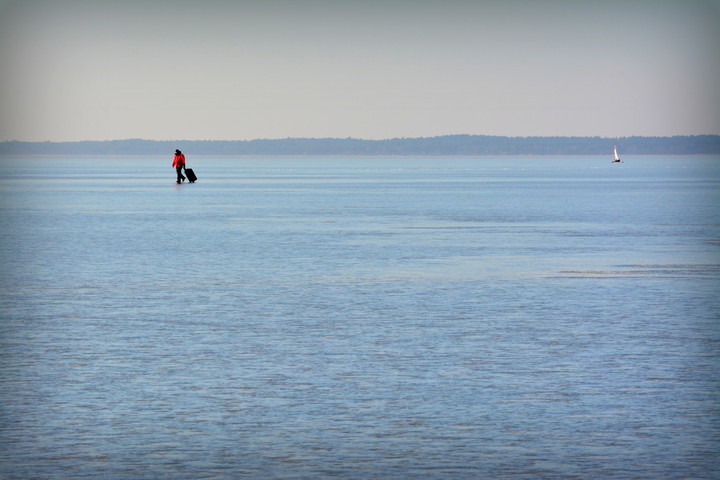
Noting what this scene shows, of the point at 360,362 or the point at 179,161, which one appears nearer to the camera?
the point at 360,362

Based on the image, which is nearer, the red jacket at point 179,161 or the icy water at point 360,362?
the icy water at point 360,362

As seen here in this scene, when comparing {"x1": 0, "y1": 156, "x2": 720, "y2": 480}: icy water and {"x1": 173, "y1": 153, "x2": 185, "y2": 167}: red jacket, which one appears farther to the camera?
{"x1": 173, "y1": 153, "x2": 185, "y2": 167}: red jacket

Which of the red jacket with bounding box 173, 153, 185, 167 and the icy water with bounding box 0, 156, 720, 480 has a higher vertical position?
the icy water with bounding box 0, 156, 720, 480

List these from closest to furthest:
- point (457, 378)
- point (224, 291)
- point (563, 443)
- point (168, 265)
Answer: point (563, 443) → point (457, 378) → point (224, 291) → point (168, 265)

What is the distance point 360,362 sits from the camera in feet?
37.9

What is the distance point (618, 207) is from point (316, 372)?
39.3 m

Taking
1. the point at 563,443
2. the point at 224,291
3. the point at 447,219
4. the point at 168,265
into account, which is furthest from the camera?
the point at 447,219

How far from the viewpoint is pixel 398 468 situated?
25.2 feet

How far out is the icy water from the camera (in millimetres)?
8039

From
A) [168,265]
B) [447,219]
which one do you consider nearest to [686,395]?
[168,265]

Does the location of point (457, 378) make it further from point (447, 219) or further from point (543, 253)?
point (447, 219)

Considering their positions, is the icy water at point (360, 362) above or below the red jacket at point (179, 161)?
above

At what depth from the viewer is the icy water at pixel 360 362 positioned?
804 cm

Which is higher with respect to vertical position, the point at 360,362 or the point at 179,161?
the point at 360,362
